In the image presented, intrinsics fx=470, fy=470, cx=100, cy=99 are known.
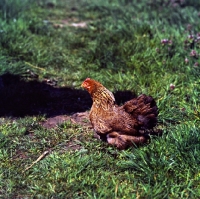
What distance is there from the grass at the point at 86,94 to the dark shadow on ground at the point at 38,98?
0.01 metres

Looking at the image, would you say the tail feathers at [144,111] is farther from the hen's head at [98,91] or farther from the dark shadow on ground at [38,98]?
the dark shadow on ground at [38,98]

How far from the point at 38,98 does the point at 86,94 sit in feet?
1.97

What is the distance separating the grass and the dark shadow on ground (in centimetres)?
1

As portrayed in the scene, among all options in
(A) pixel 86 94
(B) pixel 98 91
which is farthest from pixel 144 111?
(A) pixel 86 94

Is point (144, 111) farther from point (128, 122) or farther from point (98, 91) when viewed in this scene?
point (98, 91)

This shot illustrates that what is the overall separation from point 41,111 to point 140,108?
143 cm

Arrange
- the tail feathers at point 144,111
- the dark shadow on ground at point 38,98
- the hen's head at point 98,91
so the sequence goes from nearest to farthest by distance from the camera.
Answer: the tail feathers at point 144,111 → the hen's head at point 98,91 → the dark shadow on ground at point 38,98

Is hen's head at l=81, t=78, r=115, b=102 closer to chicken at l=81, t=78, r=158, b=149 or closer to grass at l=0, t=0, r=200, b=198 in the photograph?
chicken at l=81, t=78, r=158, b=149

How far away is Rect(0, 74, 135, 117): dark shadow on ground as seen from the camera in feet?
17.1

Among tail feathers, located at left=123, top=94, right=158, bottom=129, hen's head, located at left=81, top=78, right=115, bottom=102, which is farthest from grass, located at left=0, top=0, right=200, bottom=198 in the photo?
hen's head, located at left=81, top=78, right=115, bottom=102

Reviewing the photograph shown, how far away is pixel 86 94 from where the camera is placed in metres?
5.71

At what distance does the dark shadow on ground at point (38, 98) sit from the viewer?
5223 millimetres

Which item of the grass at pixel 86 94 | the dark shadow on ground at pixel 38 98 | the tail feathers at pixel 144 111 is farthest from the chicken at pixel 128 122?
the dark shadow on ground at pixel 38 98

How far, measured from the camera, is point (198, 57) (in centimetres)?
589
